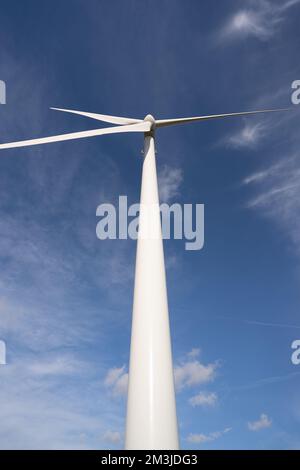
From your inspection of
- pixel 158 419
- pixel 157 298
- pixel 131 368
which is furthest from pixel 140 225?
pixel 158 419

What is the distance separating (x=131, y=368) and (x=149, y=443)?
2.80 meters

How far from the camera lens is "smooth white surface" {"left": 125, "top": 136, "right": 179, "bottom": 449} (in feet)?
43.1

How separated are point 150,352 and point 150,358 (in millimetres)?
238

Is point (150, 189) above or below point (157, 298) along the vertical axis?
above

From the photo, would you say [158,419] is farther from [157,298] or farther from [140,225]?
[140,225]

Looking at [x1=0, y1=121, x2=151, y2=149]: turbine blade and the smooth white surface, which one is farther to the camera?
[x1=0, y1=121, x2=151, y2=149]: turbine blade

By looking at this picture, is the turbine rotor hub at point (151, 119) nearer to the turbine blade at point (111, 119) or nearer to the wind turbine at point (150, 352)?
the turbine blade at point (111, 119)

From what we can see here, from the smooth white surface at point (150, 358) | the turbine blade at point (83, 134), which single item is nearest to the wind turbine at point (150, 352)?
the smooth white surface at point (150, 358)

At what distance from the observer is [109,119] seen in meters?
29.8

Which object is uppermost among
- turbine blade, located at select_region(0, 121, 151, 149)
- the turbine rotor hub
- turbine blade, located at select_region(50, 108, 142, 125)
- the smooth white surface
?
turbine blade, located at select_region(50, 108, 142, 125)

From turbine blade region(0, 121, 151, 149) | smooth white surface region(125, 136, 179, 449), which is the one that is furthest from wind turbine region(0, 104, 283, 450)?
turbine blade region(0, 121, 151, 149)

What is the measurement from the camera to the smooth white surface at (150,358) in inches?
518

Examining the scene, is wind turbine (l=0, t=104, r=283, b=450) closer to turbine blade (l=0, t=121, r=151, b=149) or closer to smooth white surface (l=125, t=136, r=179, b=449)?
smooth white surface (l=125, t=136, r=179, b=449)

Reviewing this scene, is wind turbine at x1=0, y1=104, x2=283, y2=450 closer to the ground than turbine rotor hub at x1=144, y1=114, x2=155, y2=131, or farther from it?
closer to the ground
